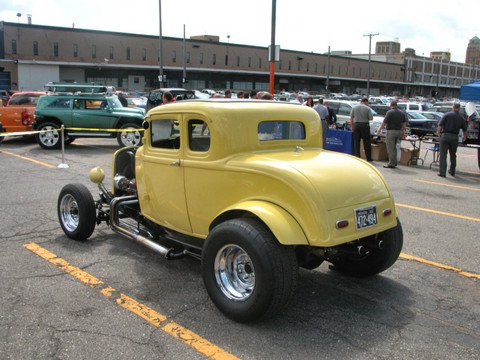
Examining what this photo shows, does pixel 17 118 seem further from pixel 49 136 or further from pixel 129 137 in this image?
pixel 129 137

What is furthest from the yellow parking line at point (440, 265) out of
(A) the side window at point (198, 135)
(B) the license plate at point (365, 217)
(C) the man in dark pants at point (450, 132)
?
(C) the man in dark pants at point (450, 132)

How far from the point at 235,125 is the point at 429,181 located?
773 centimetres

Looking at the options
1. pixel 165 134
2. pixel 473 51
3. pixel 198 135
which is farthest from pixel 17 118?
pixel 473 51

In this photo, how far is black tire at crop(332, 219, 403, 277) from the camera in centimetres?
419

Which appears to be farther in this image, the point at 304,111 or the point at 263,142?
the point at 304,111

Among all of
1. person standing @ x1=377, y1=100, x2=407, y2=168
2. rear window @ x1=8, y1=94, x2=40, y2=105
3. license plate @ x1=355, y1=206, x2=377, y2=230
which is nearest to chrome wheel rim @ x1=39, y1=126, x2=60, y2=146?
rear window @ x1=8, y1=94, x2=40, y2=105

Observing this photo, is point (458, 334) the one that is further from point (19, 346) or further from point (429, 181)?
point (429, 181)

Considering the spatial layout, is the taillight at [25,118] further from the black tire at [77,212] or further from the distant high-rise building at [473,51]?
the distant high-rise building at [473,51]

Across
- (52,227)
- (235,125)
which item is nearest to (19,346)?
(235,125)

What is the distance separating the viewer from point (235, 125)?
13.1 ft

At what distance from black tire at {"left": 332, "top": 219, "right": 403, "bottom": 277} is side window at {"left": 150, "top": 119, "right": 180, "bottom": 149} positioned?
198cm

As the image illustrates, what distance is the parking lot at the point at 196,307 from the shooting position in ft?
10.7

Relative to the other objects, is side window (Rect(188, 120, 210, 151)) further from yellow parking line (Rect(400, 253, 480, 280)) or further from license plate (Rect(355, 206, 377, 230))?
yellow parking line (Rect(400, 253, 480, 280))

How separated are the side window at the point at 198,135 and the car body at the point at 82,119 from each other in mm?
10906
